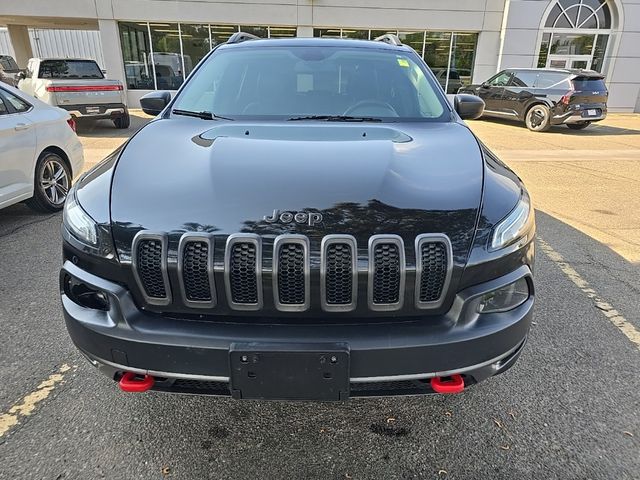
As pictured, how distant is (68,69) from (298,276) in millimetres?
12453

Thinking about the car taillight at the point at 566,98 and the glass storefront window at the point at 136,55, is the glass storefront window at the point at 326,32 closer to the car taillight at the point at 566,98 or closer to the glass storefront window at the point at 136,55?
the glass storefront window at the point at 136,55

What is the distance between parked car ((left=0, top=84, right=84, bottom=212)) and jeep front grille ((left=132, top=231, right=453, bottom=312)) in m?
3.88

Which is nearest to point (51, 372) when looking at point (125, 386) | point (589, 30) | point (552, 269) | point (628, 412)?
point (125, 386)

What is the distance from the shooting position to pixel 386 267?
1.73 metres

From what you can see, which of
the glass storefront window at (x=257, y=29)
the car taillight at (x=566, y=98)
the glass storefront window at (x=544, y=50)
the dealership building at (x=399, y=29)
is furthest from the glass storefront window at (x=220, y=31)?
the glass storefront window at (x=544, y=50)

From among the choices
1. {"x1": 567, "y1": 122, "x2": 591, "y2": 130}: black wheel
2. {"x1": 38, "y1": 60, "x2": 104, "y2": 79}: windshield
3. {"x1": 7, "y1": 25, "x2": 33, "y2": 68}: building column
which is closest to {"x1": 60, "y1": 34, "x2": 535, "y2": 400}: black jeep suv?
{"x1": 38, "y1": 60, "x2": 104, "y2": 79}: windshield

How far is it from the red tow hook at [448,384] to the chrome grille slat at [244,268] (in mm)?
761

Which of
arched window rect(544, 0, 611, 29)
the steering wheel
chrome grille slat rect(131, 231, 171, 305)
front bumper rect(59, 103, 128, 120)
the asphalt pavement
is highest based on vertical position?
arched window rect(544, 0, 611, 29)

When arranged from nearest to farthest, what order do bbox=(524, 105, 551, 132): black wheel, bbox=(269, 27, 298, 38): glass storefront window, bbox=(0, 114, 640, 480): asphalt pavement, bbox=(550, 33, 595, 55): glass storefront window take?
1. bbox=(0, 114, 640, 480): asphalt pavement
2. bbox=(524, 105, 551, 132): black wheel
3. bbox=(269, 27, 298, 38): glass storefront window
4. bbox=(550, 33, 595, 55): glass storefront window

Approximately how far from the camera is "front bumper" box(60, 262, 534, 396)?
171 cm

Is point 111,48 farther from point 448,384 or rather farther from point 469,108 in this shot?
point 448,384

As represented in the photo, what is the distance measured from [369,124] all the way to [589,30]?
2045cm

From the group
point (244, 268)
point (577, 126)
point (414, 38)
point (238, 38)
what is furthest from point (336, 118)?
point (414, 38)

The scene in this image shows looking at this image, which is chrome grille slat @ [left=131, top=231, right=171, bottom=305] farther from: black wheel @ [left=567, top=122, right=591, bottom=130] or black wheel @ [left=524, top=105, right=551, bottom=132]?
black wheel @ [left=567, top=122, right=591, bottom=130]
